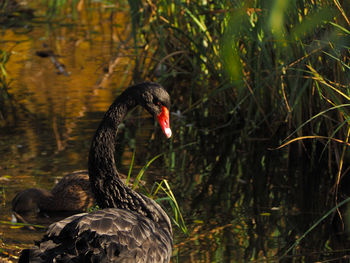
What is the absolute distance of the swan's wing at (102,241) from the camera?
3.26m

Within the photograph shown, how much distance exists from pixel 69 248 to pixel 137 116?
3.87 metres

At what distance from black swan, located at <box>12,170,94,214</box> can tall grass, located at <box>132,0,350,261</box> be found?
673 millimetres

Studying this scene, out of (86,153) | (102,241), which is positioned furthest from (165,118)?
(86,153)

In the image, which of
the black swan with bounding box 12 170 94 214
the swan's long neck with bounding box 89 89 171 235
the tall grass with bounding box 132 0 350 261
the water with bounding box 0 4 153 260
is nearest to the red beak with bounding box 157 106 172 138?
the swan's long neck with bounding box 89 89 171 235

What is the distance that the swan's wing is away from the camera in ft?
10.7

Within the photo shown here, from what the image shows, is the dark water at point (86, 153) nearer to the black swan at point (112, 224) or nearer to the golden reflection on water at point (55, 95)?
the golden reflection on water at point (55, 95)

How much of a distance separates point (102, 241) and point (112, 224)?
160mm

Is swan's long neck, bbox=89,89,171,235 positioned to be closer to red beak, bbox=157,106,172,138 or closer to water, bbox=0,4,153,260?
red beak, bbox=157,106,172,138

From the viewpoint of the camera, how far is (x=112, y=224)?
3.49 meters

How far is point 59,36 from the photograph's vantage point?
10039 millimetres

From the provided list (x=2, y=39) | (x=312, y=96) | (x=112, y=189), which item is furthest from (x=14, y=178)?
(x=2, y=39)

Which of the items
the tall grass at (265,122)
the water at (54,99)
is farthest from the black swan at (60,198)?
the tall grass at (265,122)

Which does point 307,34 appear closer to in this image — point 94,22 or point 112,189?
point 112,189

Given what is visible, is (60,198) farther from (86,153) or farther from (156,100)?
(156,100)
